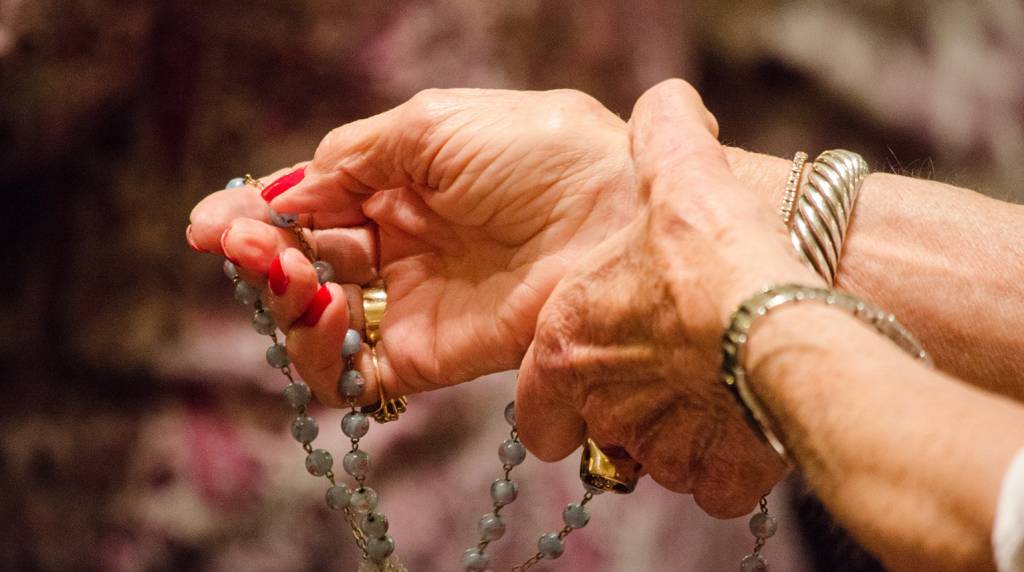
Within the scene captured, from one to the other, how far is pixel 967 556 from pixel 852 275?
1.50 ft

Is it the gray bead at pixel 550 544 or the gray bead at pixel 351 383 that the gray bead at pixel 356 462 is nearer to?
the gray bead at pixel 351 383

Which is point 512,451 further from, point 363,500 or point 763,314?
point 763,314

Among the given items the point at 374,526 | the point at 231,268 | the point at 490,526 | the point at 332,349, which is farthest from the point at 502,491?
the point at 231,268

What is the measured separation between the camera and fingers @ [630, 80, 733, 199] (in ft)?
2.26

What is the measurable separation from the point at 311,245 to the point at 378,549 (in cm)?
30

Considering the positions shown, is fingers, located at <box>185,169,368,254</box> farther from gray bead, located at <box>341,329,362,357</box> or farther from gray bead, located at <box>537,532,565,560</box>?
gray bead, located at <box>537,532,565,560</box>

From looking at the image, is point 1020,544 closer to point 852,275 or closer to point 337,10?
point 852,275

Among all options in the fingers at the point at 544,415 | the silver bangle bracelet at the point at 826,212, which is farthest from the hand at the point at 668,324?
the silver bangle bracelet at the point at 826,212

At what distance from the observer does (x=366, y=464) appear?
3.02 ft

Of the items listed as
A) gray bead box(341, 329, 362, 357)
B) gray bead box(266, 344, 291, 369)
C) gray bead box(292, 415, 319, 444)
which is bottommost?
gray bead box(292, 415, 319, 444)

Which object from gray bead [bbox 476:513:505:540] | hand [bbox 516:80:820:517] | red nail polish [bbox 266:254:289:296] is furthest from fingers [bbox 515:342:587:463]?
red nail polish [bbox 266:254:289:296]

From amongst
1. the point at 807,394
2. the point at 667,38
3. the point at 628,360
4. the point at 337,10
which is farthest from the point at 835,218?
the point at 337,10

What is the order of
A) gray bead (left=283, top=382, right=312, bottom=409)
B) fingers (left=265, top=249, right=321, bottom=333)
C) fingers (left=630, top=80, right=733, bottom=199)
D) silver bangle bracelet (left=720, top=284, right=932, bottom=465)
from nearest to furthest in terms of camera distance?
silver bangle bracelet (left=720, top=284, right=932, bottom=465)
fingers (left=630, top=80, right=733, bottom=199)
fingers (left=265, top=249, right=321, bottom=333)
gray bead (left=283, top=382, right=312, bottom=409)

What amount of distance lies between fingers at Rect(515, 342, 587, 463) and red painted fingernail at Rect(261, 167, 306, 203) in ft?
0.87
